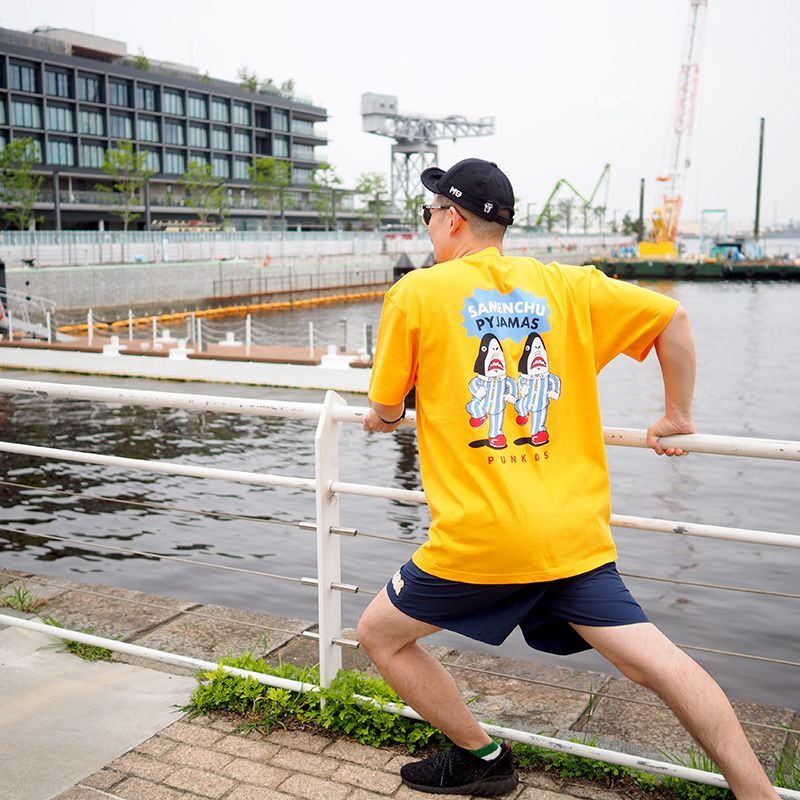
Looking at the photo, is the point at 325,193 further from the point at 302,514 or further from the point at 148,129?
the point at 302,514

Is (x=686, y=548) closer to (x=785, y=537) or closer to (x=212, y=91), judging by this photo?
(x=785, y=537)

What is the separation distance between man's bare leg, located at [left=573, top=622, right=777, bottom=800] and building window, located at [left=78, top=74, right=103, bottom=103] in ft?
262

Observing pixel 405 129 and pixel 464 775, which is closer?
pixel 464 775

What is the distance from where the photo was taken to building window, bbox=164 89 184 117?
82.4m

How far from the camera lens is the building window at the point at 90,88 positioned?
74.9m

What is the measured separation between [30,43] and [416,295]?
80.8 meters

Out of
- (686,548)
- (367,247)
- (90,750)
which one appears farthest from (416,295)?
(367,247)

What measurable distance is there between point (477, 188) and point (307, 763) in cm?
180

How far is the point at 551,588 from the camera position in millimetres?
2469

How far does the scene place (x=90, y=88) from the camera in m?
76.0

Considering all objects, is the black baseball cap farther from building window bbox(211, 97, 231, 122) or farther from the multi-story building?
building window bbox(211, 97, 231, 122)

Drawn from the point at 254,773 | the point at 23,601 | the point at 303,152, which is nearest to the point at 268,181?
the point at 303,152

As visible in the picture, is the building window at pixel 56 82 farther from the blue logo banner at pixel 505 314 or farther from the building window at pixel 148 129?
the blue logo banner at pixel 505 314

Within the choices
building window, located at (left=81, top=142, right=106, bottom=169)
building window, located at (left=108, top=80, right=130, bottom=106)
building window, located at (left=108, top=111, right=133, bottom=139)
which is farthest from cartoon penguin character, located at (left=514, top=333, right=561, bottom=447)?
building window, located at (left=108, top=80, right=130, bottom=106)
